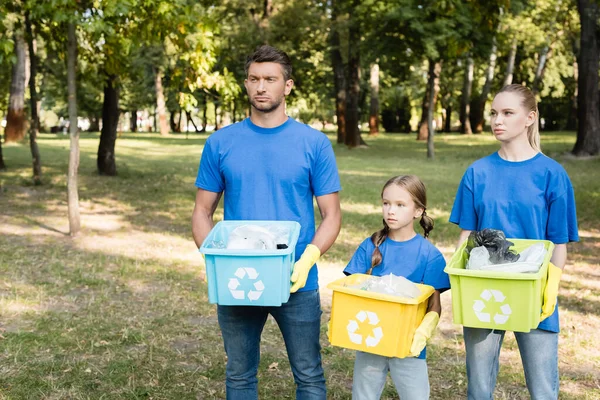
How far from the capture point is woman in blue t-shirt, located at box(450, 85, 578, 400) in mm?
3072

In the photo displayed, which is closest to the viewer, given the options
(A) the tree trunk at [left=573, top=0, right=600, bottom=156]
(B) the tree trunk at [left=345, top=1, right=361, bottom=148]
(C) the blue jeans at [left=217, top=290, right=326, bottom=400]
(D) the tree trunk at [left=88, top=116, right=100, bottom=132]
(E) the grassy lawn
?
(C) the blue jeans at [left=217, top=290, right=326, bottom=400]

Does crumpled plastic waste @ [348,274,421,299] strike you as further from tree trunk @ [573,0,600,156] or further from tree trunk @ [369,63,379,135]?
tree trunk @ [369,63,379,135]

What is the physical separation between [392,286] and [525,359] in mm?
745

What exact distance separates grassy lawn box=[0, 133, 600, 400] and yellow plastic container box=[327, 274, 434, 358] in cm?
167

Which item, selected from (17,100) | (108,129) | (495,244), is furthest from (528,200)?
(17,100)

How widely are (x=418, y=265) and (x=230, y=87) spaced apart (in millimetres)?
8151

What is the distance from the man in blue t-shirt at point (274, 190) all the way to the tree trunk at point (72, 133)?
21.9ft

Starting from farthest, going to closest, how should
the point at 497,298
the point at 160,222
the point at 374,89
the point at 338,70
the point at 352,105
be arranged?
the point at 374,89 → the point at 352,105 → the point at 338,70 → the point at 160,222 → the point at 497,298

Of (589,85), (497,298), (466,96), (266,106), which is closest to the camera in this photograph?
(497,298)

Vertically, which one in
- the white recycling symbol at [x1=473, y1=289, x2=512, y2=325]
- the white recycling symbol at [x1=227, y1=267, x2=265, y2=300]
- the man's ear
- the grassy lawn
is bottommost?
the grassy lawn

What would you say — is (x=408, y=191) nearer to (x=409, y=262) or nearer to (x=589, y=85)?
(x=409, y=262)

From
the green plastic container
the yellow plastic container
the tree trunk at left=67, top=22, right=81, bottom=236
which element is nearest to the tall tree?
the tree trunk at left=67, top=22, right=81, bottom=236

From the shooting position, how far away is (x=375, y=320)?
286 centimetres

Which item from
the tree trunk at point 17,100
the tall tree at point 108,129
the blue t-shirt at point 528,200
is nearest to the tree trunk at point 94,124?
the tree trunk at point 17,100
